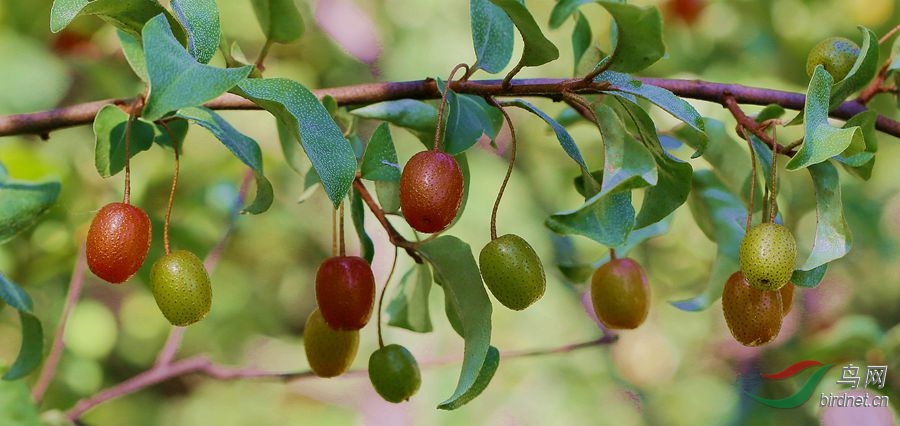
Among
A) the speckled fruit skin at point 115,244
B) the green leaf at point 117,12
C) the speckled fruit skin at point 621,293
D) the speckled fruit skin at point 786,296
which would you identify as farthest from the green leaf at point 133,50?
the speckled fruit skin at point 786,296

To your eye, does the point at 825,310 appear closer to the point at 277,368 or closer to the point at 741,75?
the point at 741,75

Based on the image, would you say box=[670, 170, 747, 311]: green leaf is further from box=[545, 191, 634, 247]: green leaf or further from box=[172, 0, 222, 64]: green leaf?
box=[172, 0, 222, 64]: green leaf

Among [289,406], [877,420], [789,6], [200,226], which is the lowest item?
[289,406]

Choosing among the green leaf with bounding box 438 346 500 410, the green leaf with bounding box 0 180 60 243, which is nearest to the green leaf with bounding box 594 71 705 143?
the green leaf with bounding box 438 346 500 410

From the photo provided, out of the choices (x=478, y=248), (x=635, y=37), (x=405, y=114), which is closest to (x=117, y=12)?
(x=405, y=114)

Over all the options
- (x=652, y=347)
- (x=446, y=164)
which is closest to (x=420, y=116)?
(x=446, y=164)

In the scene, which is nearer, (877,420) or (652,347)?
(877,420)

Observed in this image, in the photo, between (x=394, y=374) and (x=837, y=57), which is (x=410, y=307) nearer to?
(x=394, y=374)
